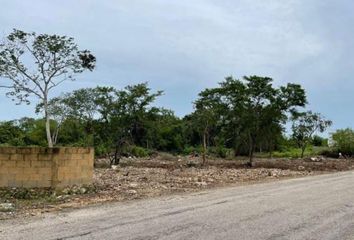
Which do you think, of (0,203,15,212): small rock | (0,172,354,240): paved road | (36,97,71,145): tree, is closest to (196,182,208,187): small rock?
(0,172,354,240): paved road

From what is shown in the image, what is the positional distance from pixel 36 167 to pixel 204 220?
7.81m

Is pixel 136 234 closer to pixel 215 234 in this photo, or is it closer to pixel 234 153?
pixel 215 234

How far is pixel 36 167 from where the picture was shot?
1634 cm

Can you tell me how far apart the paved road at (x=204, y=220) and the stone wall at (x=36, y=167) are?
13.1 feet

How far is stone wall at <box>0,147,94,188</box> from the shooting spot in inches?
635

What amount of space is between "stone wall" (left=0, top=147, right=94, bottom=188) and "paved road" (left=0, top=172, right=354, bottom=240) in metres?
4.01

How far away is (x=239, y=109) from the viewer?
3550cm

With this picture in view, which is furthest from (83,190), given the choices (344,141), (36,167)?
(344,141)

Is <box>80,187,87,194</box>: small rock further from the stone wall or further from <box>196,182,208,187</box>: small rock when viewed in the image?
<box>196,182,208,187</box>: small rock

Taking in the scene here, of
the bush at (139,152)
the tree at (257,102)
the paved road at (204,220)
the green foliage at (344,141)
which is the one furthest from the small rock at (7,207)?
the green foliage at (344,141)

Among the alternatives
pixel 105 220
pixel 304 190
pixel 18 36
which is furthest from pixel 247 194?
pixel 18 36

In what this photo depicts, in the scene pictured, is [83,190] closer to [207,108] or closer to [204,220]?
[204,220]

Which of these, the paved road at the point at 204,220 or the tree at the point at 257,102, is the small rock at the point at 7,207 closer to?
the paved road at the point at 204,220

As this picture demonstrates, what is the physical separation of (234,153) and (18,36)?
133ft
